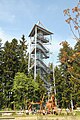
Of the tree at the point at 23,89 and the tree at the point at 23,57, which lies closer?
the tree at the point at 23,89

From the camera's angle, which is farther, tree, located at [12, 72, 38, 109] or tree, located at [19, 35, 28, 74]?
tree, located at [19, 35, 28, 74]

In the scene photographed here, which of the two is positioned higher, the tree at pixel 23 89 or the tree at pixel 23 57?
the tree at pixel 23 57

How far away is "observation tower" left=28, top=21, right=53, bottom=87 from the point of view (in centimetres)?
3859

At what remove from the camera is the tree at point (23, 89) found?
3428cm

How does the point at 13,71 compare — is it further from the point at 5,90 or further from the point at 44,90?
the point at 44,90

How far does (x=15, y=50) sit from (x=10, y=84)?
6539 mm

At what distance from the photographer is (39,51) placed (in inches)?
1559

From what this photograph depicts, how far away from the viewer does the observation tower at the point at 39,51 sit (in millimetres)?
38594

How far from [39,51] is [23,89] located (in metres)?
7.82

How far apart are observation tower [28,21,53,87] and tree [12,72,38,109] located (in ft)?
10.4

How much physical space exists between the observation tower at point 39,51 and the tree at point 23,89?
3169mm

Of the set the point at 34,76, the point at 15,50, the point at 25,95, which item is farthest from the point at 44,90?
the point at 15,50

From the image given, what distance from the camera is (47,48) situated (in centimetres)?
4056

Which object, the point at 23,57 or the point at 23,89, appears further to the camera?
the point at 23,57
